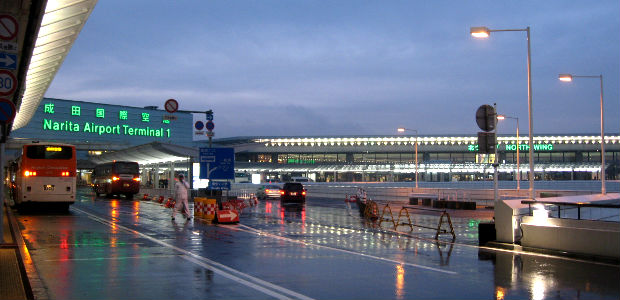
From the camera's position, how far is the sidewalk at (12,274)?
9320mm

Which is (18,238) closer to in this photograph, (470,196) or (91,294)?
(91,294)

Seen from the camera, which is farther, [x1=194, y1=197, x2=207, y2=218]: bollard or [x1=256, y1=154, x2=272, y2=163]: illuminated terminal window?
[x1=256, y1=154, x2=272, y2=163]: illuminated terminal window

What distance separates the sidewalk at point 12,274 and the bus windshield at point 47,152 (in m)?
16.0

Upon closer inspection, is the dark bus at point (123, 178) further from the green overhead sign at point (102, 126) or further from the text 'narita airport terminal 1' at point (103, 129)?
the text 'narita airport terminal 1' at point (103, 129)

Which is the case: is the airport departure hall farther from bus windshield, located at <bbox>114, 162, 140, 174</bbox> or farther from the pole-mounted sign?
the pole-mounted sign

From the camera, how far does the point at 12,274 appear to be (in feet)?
36.2

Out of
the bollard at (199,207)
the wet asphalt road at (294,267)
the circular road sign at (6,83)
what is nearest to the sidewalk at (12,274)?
the wet asphalt road at (294,267)

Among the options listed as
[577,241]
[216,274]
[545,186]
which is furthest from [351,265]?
[545,186]

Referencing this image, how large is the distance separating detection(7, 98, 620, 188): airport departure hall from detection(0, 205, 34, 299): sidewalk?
59.1 metres

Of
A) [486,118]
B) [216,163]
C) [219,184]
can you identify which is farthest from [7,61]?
[219,184]

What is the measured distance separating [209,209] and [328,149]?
85303mm

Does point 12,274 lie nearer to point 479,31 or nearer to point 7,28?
point 7,28

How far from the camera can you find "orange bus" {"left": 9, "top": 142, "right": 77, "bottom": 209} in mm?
30297

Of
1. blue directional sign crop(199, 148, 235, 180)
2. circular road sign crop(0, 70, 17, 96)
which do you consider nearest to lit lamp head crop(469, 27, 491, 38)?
circular road sign crop(0, 70, 17, 96)
